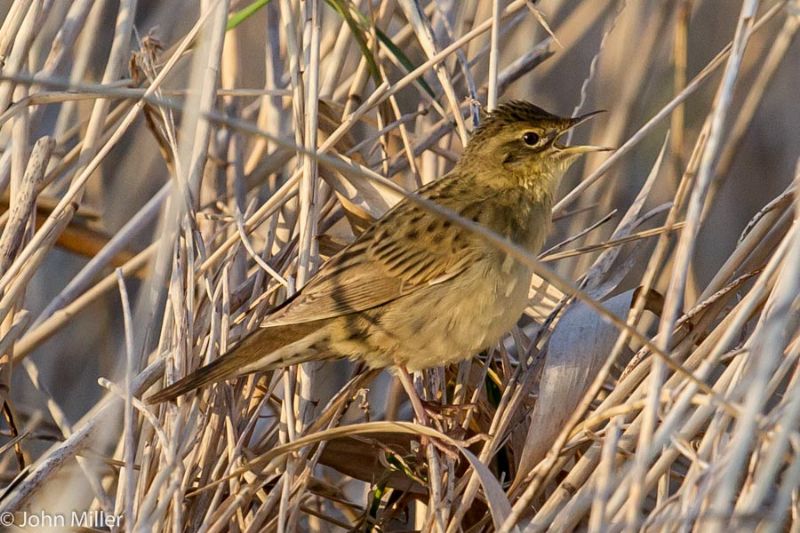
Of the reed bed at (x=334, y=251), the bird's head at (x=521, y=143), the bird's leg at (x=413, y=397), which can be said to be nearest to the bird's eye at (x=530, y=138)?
the bird's head at (x=521, y=143)

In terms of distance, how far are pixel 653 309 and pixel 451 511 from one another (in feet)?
2.90

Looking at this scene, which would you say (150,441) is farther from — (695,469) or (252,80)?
(252,80)

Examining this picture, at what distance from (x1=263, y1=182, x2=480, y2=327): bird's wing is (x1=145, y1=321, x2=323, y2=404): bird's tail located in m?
0.17

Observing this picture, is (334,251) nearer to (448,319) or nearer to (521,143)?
(448,319)

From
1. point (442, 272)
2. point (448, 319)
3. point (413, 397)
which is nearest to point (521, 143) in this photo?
point (442, 272)

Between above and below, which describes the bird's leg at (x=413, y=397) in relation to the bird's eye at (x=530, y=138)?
below

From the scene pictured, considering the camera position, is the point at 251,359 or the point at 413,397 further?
the point at 413,397

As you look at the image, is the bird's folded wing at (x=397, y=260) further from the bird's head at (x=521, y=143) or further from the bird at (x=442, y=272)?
the bird's head at (x=521, y=143)

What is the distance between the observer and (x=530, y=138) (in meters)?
3.56

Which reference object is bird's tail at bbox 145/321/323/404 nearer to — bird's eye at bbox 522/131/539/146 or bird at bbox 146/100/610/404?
bird at bbox 146/100/610/404

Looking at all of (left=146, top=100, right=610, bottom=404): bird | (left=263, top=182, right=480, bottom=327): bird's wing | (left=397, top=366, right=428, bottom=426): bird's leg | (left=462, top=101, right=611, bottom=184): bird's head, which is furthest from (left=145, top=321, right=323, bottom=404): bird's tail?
(left=462, top=101, right=611, bottom=184): bird's head

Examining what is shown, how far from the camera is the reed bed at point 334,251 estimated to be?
7.45ft

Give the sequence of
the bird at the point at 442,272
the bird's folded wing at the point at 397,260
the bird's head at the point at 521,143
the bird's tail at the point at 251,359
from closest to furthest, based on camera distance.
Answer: the bird's tail at the point at 251,359
the bird at the point at 442,272
the bird's folded wing at the point at 397,260
the bird's head at the point at 521,143

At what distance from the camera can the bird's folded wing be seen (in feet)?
11.0
